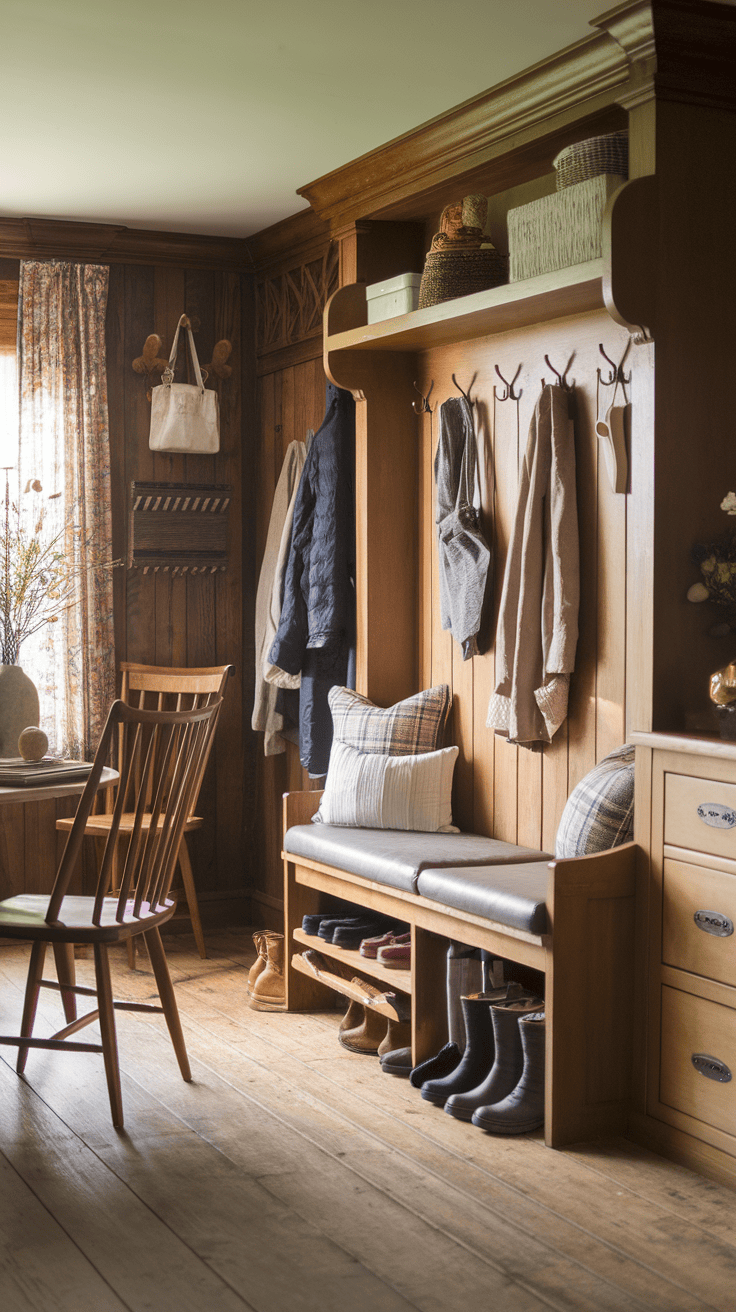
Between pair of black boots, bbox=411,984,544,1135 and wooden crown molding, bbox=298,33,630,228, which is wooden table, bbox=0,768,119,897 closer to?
pair of black boots, bbox=411,984,544,1135

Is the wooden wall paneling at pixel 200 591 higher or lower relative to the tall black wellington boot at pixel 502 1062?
higher

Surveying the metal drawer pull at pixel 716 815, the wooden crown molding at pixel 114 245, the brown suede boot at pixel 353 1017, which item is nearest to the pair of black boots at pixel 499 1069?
the brown suede boot at pixel 353 1017

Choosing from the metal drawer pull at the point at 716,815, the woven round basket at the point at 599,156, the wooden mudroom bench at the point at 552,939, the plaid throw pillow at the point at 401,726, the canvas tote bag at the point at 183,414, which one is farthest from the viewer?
the canvas tote bag at the point at 183,414

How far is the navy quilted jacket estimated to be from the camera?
428 centimetres

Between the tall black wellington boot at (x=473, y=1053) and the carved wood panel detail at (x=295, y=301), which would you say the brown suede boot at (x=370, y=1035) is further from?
the carved wood panel detail at (x=295, y=301)

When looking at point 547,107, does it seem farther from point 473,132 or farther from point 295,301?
point 295,301

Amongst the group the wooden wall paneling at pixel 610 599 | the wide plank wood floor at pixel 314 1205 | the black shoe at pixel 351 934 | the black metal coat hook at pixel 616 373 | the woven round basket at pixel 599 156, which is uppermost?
the woven round basket at pixel 599 156

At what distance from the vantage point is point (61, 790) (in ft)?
11.0

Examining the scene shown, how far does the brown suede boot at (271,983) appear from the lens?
4.04 m

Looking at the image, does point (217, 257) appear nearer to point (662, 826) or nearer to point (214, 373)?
point (214, 373)

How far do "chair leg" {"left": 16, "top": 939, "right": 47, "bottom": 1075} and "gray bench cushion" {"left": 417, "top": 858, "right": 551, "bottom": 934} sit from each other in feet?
3.28

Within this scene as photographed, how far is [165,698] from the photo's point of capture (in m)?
4.90

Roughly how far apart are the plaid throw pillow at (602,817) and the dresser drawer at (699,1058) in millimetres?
346

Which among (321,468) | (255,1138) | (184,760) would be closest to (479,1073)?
(255,1138)
